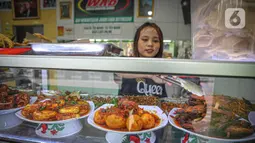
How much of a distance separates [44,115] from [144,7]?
8.45ft

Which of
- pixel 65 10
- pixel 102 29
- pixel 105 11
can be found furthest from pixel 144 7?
pixel 65 10

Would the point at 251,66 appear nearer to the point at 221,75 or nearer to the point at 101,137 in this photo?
the point at 221,75

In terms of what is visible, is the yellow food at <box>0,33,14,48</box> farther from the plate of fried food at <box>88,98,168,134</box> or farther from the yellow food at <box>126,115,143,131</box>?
the yellow food at <box>126,115,143,131</box>

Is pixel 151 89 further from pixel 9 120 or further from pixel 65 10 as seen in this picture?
pixel 65 10

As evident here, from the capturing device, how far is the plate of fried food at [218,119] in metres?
0.70

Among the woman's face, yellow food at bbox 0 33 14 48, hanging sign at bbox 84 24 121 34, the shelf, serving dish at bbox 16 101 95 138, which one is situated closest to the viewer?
the shelf

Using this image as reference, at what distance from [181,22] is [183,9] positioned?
0.23 m

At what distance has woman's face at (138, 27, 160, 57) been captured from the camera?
149 centimetres

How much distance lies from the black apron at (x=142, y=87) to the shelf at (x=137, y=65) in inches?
5.8

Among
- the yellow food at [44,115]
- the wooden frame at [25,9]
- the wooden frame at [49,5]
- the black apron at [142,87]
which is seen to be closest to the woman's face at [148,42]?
the black apron at [142,87]

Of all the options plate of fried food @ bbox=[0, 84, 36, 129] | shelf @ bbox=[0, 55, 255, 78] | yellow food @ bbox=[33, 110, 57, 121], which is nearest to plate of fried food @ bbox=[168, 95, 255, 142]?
shelf @ bbox=[0, 55, 255, 78]

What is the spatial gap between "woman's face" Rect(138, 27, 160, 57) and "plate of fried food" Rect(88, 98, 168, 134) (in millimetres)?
766

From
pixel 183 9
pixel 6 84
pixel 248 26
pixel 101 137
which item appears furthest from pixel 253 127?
pixel 183 9

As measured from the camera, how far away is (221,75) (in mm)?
576
